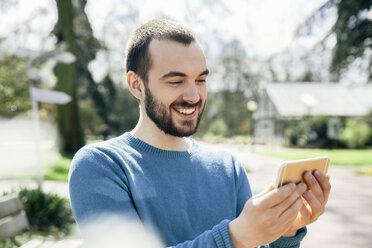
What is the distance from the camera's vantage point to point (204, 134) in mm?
38875

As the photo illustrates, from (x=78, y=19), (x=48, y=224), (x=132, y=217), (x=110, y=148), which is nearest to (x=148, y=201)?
(x=132, y=217)

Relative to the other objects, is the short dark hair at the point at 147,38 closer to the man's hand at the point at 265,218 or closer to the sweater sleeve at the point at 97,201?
the sweater sleeve at the point at 97,201

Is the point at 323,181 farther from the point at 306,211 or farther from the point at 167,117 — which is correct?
the point at 167,117

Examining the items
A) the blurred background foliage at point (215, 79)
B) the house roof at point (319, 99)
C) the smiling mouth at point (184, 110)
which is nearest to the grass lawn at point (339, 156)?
the blurred background foliage at point (215, 79)

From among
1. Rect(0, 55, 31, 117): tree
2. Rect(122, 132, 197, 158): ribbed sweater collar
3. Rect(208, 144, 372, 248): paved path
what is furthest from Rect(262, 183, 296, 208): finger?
Rect(0, 55, 31, 117): tree

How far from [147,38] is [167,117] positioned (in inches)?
13.2

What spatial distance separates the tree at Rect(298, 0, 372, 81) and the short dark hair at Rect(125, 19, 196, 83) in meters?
12.2

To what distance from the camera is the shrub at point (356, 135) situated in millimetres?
25516

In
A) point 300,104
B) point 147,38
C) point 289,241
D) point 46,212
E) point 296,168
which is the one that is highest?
point 147,38

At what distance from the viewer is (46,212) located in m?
5.19

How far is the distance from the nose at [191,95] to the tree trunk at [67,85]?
43.9ft

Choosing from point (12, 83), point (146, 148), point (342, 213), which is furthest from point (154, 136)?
point (12, 83)

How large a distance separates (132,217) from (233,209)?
537 mm

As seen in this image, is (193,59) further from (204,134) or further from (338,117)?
(204,134)
